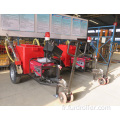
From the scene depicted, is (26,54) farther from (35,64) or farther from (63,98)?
(63,98)

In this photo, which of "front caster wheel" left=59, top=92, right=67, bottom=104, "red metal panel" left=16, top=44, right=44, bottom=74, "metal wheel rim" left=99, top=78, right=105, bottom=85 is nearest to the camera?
"front caster wheel" left=59, top=92, right=67, bottom=104

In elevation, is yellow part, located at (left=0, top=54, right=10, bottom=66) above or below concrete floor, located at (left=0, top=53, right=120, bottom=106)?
above

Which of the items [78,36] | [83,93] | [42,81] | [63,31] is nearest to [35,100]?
[42,81]

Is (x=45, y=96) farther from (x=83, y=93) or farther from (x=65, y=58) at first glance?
(x=65, y=58)

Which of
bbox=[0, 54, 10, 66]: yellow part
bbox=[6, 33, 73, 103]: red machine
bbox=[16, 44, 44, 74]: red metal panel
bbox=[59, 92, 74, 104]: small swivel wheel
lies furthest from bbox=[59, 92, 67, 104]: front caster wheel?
bbox=[0, 54, 10, 66]: yellow part

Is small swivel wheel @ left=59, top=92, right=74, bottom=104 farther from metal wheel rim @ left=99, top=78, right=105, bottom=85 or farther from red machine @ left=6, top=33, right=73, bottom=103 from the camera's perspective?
metal wheel rim @ left=99, top=78, right=105, bottom=85

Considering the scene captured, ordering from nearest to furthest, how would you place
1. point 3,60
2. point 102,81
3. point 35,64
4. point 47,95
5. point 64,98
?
point 64,98
point 47,95
point 35,64
point 102,81
point 3,60

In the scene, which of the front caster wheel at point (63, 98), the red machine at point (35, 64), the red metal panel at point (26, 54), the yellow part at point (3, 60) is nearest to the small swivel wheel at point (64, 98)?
the front caster wheel at point (63, 98)

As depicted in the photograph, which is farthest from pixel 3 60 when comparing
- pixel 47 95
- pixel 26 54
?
pixel 47 95

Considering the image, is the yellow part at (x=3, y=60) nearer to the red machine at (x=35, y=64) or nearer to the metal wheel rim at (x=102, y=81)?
the red machine at (x=35, y=64)

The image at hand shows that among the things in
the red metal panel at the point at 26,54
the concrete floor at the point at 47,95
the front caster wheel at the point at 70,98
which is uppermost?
the red metal panel at the point at 26,54

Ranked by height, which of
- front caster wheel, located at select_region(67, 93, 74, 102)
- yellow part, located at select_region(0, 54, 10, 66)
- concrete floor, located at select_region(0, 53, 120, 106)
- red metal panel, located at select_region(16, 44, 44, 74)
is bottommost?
concrete floor, located at select_region(0, 53, 120, 106)

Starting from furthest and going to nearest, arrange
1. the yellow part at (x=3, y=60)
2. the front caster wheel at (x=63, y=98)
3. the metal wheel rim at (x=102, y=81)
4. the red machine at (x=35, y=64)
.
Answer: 1. the yellow part at (x=3, y=60)
2. the metal wheel rim at (x=102, y=81)
3. the red machine at (x=35, y=64)
4. the front caster wheel at (x=63, y=98)

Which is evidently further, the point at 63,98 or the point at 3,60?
the point at 3,60
